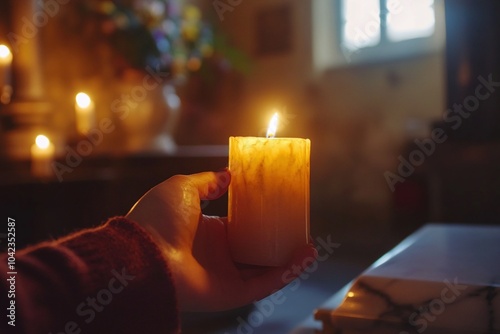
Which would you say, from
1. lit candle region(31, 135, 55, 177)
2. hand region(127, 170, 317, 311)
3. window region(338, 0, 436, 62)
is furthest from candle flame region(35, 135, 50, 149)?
window region(338, 0, 436, 62)

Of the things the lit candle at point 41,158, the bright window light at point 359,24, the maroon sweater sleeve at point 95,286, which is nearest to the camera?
the maroon sweater sleeve at point 95,286

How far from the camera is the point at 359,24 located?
3.17 meters

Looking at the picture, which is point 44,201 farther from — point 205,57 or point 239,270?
point 205,57

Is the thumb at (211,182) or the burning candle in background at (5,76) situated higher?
the burning candle in background at (5,76)

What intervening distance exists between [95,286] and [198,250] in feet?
0.52

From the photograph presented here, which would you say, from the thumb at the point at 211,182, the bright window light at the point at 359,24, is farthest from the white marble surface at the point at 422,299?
the bright window light at the point at 359,24

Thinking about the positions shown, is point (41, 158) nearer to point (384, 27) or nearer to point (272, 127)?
point (272, 127)

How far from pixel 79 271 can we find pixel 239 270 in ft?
0.65

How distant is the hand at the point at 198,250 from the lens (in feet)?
1.97

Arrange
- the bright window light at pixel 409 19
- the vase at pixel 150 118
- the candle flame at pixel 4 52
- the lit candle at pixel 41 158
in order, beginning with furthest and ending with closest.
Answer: the bright window light at pixel 409 19
the vase at pixel 150 118
the candle flame at pixel 4 52
the lit candle at pixel 41 158

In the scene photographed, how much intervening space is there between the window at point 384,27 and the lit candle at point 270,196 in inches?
99.6

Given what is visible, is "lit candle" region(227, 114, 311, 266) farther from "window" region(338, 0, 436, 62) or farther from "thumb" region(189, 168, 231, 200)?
"window" region(338, 0, 436, 62)

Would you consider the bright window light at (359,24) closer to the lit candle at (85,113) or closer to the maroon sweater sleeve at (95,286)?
the lit candle at (85,113)

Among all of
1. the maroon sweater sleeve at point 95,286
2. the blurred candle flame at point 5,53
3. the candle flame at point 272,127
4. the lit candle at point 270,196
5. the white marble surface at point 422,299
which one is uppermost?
the blurred candle flame at point 5,53
